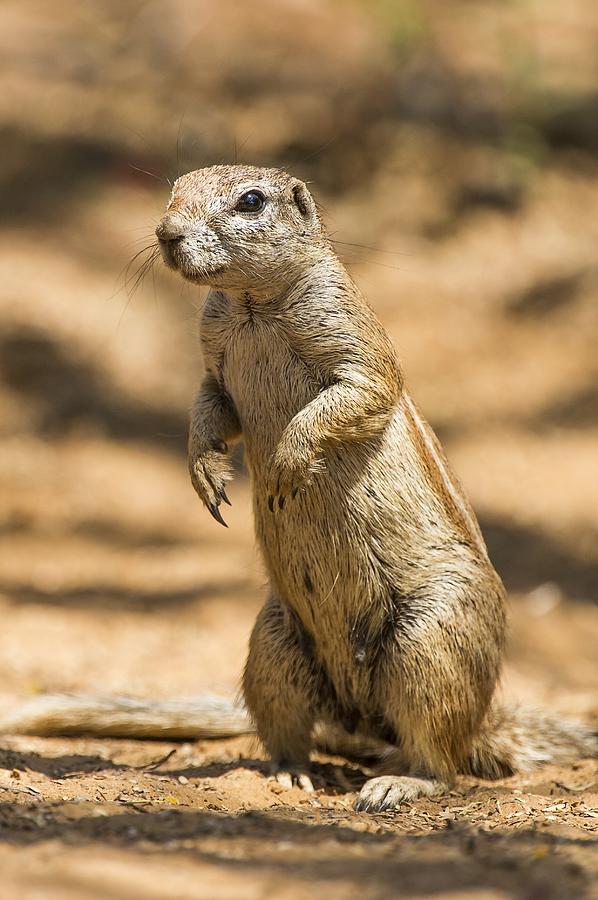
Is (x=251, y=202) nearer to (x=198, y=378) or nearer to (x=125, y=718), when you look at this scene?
(x=125, y=718)

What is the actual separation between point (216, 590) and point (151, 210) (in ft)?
17.1

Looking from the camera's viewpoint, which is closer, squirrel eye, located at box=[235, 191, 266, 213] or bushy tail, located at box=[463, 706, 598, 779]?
squirrel eye, located at box=[235, 191, 266, 213]

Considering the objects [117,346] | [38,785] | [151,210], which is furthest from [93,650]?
[151,210]

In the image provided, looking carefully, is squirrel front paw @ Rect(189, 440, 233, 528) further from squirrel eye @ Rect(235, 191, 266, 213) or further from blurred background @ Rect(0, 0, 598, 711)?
blurred background @ Rect(0, 0, 598, 711)

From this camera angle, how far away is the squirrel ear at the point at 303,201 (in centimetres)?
494

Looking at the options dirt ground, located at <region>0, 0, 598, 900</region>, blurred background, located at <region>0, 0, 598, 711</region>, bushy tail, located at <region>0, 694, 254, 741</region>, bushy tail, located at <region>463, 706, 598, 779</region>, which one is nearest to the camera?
dirt ground, located at <region>0, 0, 598, 900</region>

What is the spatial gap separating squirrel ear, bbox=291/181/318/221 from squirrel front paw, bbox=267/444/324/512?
1000 millimetres

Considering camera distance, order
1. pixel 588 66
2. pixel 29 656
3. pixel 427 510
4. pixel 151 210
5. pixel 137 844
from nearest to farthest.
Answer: pixel 137 844
pixel 427 510
pixel 29 656
pixel 151 210
pixel 588 66

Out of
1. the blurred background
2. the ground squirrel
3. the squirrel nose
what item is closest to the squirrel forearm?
the ground squirrel

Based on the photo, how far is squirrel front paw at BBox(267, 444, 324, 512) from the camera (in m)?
4.70

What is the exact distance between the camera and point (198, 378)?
1094 centimetres

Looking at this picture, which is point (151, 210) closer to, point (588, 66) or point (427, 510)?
point (588, 66)

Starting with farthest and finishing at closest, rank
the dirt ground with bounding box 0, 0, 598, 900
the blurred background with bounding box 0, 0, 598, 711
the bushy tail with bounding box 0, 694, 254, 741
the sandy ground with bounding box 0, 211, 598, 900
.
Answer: the blurred background with bounding box 0, 0, 598, 711 < the bushy tail with bounding box 0, 694, 254, 741 < the dirt ground with bounding box 0, 0, 598, 900 < the sandy ground with bounding box 0, 211, 598, 900

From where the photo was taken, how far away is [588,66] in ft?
46.1
